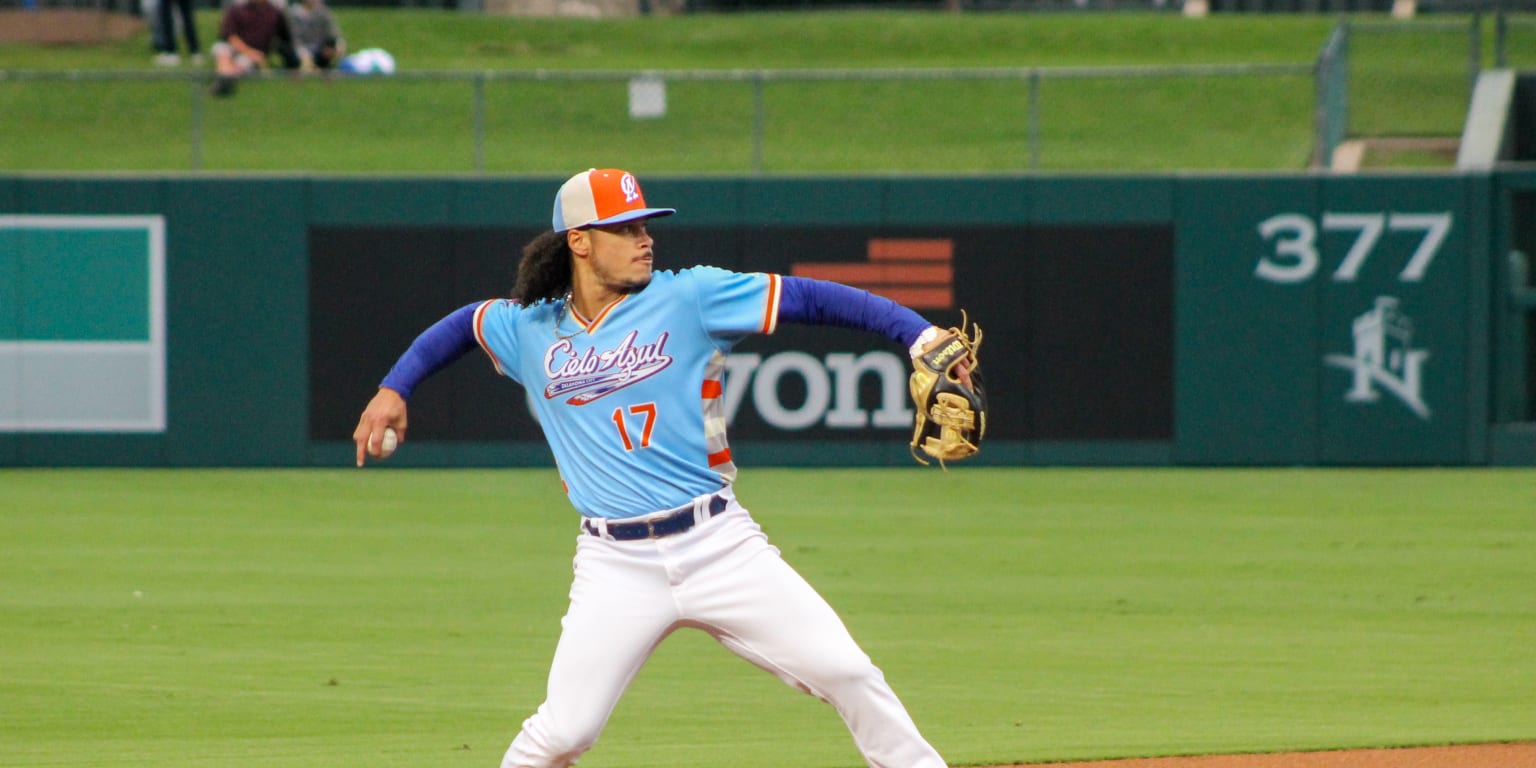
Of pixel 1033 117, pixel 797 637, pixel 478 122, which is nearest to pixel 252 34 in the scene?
pixel 478 122

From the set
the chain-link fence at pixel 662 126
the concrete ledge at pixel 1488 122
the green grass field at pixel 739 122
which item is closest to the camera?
the concrete ledge at pixel 1488 122

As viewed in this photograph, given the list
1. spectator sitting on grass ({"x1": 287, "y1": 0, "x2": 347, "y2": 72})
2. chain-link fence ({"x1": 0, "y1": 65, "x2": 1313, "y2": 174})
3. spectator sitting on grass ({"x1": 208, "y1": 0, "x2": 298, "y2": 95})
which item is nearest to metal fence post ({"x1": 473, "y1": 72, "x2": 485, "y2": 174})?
chain-link fence ({"x1": 0, "y1": 65, "x2": 1313, "y2": 174})

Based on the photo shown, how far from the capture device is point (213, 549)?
10883 mm

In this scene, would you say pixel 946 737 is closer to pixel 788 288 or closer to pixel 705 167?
pixel 788 288

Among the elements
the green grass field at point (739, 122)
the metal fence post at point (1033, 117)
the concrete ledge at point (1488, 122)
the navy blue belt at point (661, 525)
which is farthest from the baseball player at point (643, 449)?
the green grass field at point (739, 122)

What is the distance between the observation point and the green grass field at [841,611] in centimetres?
686

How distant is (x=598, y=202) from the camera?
4.90m

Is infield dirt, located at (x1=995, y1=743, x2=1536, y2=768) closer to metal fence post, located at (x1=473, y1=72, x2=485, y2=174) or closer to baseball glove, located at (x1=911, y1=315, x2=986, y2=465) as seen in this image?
baseball glove, located at (x1=911, y1=315, x2=986, y2=465)

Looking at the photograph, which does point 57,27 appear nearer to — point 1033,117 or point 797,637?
point 1033,117

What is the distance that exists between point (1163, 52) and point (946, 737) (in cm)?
2227

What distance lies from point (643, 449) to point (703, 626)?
1.51 ft

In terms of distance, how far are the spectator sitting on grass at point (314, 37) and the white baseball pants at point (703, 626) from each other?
51.5ft

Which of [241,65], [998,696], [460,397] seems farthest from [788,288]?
[241,65]

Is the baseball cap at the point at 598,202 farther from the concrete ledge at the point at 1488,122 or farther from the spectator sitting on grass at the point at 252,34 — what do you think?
the spectator sitting on grass at the point at 252,34
